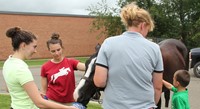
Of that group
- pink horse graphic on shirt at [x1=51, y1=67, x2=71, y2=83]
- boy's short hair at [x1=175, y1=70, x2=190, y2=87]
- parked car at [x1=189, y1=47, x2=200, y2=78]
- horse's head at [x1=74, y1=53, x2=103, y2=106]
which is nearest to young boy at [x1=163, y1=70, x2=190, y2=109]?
boy's short hair at [x1=175, y1=70, x2=190, y2=87]

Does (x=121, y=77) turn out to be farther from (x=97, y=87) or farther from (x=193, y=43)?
(x=193, y=43)

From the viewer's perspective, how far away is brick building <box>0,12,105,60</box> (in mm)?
37375

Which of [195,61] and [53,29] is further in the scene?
[53,29]

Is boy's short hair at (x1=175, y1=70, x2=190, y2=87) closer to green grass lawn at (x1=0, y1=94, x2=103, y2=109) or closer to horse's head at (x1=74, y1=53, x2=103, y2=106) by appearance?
horse's head at (x1=74, y1=53, x2=103, y2=106)

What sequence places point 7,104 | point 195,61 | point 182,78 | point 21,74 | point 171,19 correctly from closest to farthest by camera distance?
1. point 21,74
2. point 182,78
3. point 7,104
4. point 195,61
5. point 171,19

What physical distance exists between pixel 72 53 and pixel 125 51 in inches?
1570

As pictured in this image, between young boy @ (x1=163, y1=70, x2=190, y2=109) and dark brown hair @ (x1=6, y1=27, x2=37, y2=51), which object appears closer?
dark brown hair @ (x1=6, y1=27, x2=37, y2=51)

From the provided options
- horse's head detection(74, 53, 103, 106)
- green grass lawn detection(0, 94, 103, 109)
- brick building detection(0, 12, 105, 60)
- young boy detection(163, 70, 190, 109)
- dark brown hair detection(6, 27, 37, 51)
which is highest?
dark brown hair detection(6, 27, 37, 51)

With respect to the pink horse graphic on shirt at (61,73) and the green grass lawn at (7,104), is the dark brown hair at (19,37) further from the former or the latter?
the green grass lawn at (7,104)

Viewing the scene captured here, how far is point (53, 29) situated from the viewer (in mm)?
41438

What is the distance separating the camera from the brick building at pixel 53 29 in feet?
123

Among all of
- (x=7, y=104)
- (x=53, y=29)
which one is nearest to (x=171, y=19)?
(x=53, y=29)

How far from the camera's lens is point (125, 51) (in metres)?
3.01

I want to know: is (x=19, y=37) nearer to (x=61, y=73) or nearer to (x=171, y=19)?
(x=61, y=73)
